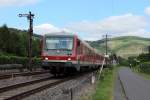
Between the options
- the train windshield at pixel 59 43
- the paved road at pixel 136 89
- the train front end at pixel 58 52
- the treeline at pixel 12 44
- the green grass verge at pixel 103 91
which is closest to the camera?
the green grass verge at pixel 103 91

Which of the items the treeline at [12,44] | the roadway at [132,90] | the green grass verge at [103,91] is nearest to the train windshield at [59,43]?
the green grass verge at [103,91]

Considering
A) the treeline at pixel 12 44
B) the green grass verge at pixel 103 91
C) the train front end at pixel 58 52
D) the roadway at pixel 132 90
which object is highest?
the treeline at pixel 12 44

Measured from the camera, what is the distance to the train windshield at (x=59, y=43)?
110ft

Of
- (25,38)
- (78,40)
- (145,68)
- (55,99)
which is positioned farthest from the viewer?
(25,38)

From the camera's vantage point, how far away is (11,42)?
4242 inches

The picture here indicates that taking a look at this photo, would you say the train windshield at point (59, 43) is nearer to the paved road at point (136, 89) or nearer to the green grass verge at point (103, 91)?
the green grass verge at point (103, 91)

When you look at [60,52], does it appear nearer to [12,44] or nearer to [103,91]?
[103,91]

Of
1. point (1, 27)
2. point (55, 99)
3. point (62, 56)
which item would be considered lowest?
point (55, 99)

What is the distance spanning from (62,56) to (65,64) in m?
0.64

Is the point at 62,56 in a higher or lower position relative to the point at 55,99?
higher

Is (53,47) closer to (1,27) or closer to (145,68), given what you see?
(145,68)

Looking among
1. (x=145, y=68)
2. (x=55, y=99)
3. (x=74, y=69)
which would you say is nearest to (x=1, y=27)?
(x=145, y=68)

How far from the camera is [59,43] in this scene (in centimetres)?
Answer: 3350

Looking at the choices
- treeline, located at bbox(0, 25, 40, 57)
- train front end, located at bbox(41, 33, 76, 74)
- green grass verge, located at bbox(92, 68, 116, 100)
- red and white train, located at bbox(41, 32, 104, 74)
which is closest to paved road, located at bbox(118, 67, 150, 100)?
green grass verge, located at bbox(92, 68, 116, 100)
